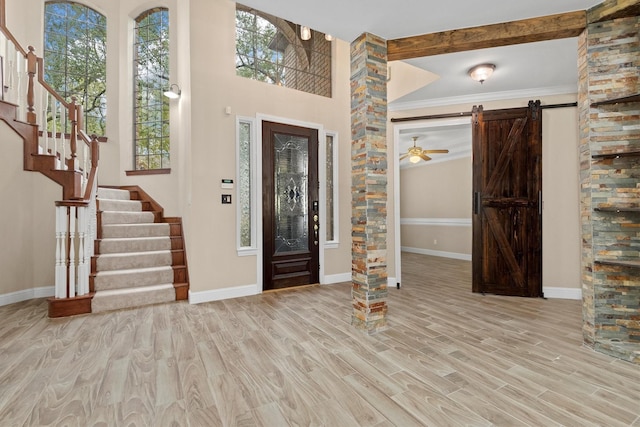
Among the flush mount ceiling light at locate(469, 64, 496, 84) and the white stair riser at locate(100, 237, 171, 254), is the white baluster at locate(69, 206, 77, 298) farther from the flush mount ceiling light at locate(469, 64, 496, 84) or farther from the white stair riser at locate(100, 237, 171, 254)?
the flush mount ceiling light at locate(469, 64, 496, 84)

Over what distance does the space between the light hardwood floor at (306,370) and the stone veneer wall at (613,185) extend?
32 centimetres

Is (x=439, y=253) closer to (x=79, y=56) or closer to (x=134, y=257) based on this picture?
(x=134, y=257)

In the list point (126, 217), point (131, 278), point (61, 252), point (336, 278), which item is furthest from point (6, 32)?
point (336, 278)

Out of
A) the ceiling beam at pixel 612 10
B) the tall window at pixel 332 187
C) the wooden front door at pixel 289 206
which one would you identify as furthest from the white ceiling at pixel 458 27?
the wooden front door at pixel 289 206

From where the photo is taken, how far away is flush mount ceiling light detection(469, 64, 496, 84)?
10.8 ft

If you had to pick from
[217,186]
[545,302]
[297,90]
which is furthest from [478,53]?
[217,186]

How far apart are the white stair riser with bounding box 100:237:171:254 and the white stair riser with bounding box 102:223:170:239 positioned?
0.77ft

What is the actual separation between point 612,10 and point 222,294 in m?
4.62

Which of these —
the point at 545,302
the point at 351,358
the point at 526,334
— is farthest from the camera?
the point at 545,302

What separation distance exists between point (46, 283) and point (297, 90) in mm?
4370

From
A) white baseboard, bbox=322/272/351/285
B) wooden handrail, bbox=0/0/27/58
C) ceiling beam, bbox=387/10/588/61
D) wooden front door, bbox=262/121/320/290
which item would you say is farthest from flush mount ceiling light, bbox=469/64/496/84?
wooden handrail, bbox=0/0/27/58

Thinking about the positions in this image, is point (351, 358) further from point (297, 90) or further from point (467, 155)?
point (467, 155)

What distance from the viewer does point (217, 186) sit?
381cm

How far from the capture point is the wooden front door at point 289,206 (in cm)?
413
